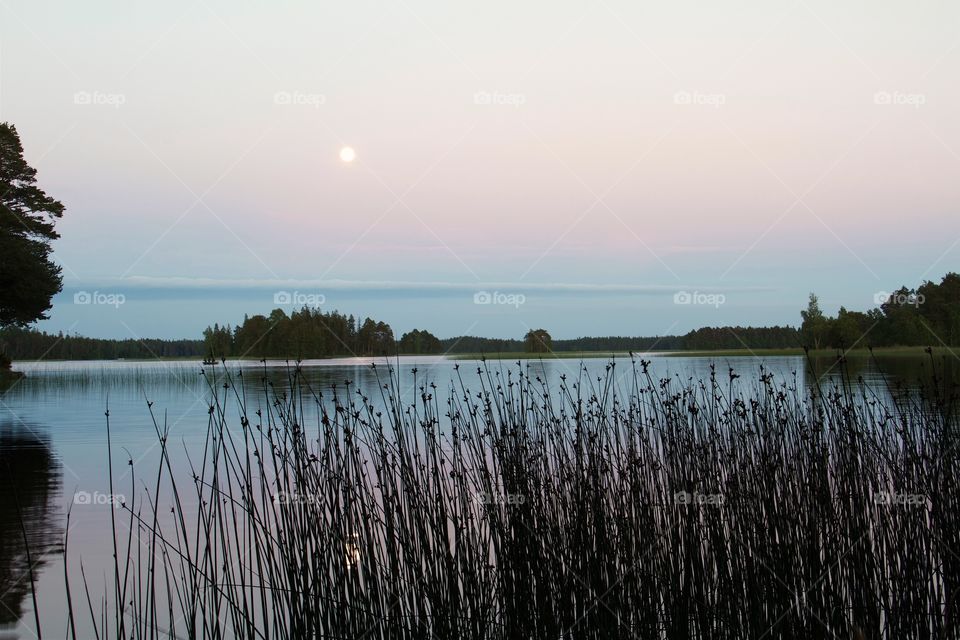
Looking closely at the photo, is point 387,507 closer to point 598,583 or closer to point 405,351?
point 598,583

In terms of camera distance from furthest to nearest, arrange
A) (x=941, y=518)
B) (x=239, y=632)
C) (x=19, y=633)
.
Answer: (x=19, y=633), (x=941, y=518), (x=239, y=632)

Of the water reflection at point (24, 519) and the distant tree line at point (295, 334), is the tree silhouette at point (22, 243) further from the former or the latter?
A: the distant tree line at point (295, 334)

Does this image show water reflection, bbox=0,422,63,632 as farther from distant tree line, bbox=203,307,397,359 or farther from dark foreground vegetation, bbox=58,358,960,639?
distant tree line, bbox=203,307,397,359

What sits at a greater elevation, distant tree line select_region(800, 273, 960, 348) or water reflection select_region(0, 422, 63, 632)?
distant tree line select_region(800, 273, 960, 348)

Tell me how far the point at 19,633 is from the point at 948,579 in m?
5.24

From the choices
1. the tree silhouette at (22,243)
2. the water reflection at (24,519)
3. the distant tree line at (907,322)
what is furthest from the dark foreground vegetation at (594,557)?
the distant tree line at (907,322)

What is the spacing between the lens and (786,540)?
3.71 meters

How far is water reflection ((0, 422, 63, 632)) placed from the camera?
5.45 metres

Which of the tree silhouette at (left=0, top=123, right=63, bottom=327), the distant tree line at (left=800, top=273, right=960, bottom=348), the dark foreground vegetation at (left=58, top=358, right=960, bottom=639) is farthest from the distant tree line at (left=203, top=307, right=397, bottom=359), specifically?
the dark foreground vegetation at (left=58, top=358, right=960, bottom=639)

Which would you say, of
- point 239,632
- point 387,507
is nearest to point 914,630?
point 387,507

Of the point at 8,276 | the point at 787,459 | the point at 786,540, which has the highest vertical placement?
the point at 8,276

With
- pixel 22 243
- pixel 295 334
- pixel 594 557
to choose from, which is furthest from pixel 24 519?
pixel 295 334

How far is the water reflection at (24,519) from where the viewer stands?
545cm

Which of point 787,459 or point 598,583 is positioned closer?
point 598,583
